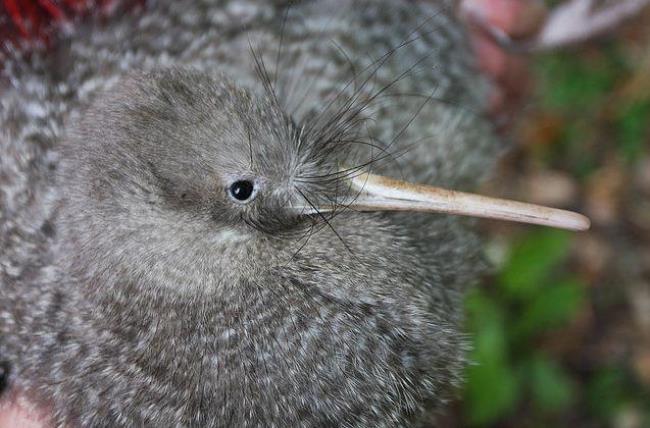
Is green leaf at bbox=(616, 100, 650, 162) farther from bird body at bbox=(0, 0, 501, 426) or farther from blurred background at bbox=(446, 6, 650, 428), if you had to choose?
bird body at bbox=(0, 0, 501, 426)

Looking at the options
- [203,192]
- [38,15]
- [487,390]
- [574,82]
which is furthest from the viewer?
[574,82]

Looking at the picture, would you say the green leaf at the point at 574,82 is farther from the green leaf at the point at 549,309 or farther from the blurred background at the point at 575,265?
the green leaf at the point at 549,309

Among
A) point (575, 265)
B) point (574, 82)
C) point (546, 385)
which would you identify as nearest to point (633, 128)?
point (574, 82)

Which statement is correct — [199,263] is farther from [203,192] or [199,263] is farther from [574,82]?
[574,82]

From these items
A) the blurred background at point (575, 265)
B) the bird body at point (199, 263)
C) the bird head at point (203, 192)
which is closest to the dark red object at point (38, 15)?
the bird body at point (199, 263)

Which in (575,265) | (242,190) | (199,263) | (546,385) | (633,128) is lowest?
(199,263)

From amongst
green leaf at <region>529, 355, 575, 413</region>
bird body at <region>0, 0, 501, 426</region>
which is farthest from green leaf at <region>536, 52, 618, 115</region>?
bird body at <region>0, 0, 501, 426</region>
